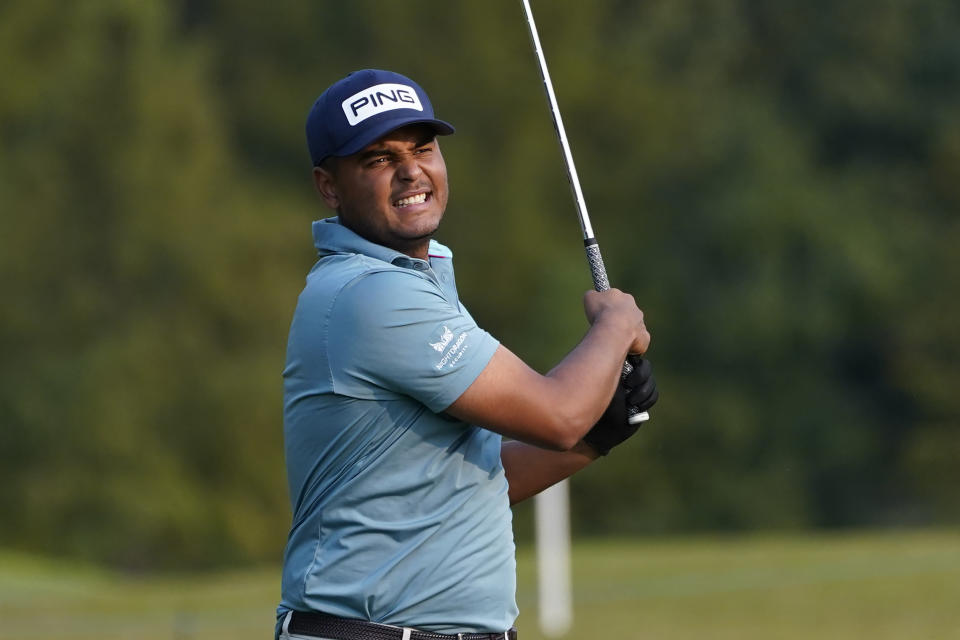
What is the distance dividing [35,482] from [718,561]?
64.5 feet

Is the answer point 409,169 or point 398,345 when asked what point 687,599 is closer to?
point 409,169

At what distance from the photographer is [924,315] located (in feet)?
139

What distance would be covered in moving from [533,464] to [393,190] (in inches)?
34.2

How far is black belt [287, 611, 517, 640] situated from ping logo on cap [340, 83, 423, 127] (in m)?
1.14

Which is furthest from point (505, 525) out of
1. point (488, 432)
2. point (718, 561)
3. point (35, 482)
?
point (35, 482)

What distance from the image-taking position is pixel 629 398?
14.3 feet

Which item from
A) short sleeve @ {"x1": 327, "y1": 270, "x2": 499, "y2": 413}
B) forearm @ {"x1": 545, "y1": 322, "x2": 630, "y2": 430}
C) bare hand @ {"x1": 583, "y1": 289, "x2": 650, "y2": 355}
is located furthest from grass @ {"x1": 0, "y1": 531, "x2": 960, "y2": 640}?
short sleeve @ {"x1": 327, "y1": 270, "x2": 499, "y2": 413}

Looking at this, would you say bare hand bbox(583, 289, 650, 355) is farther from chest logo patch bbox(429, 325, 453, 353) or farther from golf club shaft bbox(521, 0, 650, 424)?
chest logo patch bbox(429, 325, 453, 353)

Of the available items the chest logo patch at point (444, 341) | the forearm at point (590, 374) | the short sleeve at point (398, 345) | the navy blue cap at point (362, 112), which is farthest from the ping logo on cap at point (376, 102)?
the forearm at point (590, 374)

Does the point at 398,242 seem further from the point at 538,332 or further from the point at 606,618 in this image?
the point at 538,332

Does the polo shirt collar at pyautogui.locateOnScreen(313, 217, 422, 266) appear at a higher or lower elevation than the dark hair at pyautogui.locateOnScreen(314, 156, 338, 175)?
lower

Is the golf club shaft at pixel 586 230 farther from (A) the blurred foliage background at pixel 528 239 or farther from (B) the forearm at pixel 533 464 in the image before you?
(A) the blurred foliage background at pixel 528 239

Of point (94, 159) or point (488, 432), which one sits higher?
point (94, 159)

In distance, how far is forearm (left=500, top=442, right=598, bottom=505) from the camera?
183 inches
